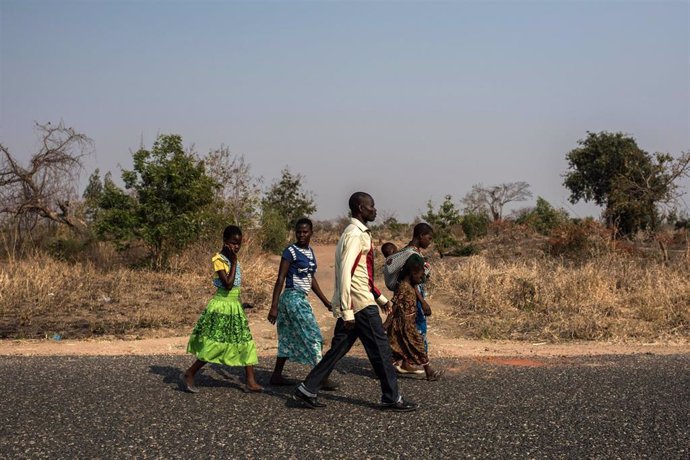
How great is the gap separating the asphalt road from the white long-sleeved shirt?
2.92 feet

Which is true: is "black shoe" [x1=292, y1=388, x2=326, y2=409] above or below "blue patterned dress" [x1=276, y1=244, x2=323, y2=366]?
below

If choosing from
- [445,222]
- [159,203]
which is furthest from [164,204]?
[445,222]

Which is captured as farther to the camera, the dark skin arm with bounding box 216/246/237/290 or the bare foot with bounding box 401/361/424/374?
the bare foot with bounding box 401/361/424/374

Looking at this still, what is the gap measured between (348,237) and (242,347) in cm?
169

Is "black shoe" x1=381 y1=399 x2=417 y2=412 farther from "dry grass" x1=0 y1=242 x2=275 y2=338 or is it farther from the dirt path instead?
"dry grass" x1=0 y1=242 x2=275 y2=338

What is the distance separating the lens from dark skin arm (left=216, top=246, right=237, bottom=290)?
6.33 meters

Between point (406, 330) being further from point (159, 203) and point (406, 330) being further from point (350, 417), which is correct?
point (159, 203)

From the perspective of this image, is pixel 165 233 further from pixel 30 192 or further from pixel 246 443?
pixel 246 443

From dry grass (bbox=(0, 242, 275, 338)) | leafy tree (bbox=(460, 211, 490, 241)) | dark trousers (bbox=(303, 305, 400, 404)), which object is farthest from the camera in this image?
leafy tree (bbox=(460, 211, 490, 241))

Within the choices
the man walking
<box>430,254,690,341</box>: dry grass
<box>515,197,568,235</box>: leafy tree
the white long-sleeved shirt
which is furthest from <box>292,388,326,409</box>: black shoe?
<box>515,197,568,235</box>: leafy tree

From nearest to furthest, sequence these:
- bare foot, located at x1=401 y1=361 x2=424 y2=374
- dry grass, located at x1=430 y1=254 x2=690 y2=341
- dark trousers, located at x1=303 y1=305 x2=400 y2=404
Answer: dark trousers, located at x1=303 y1=305 x2=400 y2=404, bare foot, located at x1=401 y1=361 x2=424 y2=374, dry grass, located at x1=430 y1=254 x2=690 y2=341

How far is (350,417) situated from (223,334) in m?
1.56

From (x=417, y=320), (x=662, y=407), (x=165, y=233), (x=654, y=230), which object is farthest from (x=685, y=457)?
(x=654, y=230)

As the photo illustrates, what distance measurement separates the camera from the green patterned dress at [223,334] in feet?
20.6
